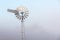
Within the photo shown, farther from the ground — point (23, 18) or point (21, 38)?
point (23, 18)

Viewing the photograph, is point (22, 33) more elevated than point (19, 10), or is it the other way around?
point (19, 10)

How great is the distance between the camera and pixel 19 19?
3234 centimetres

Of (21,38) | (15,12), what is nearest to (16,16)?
(15,12)

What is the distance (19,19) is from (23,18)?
1.77 ft

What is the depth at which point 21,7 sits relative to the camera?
31188 millimetres

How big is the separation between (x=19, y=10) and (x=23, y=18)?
1.37m

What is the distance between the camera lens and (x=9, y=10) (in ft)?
106

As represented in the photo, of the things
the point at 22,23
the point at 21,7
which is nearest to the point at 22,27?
the point at 22,23

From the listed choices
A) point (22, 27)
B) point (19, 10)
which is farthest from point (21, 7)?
point (22, 27)

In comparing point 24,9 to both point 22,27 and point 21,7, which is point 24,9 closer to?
point 21,7

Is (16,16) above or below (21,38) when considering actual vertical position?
above

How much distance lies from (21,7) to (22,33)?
340 centimetres

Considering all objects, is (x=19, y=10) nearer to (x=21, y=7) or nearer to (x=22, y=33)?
(x=21, y=7)

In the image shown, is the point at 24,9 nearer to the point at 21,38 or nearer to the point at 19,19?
the point at 19,19
